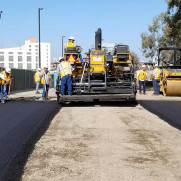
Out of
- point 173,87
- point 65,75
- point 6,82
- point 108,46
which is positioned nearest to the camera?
point 65,75

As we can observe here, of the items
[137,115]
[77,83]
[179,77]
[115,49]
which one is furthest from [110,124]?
[179,77]

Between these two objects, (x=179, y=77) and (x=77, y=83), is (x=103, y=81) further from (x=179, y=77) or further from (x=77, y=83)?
(x=179, y=77)

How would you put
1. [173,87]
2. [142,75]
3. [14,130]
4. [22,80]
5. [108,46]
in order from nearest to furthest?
[14,130]
[108,46]
[173,87]
[142,75]
[22,80]

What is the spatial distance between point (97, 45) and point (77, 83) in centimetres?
215

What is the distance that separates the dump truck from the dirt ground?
4.01 meters

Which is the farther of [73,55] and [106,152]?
[73,55]

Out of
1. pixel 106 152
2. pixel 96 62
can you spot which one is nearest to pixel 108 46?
pixel 96 62

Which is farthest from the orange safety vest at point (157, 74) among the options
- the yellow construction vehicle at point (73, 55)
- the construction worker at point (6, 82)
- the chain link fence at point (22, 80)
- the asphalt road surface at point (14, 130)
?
the chain link fence at point (22, 80)

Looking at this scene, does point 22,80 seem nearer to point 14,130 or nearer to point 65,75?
point 65,75

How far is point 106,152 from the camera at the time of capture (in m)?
5.41

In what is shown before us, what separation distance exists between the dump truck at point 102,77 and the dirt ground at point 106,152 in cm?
401

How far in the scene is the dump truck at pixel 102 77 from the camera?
12695 millimetres

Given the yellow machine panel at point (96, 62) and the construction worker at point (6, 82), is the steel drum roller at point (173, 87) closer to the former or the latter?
the yellow machine panel at point (96, 62)

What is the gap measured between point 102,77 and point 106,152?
8131 mm
